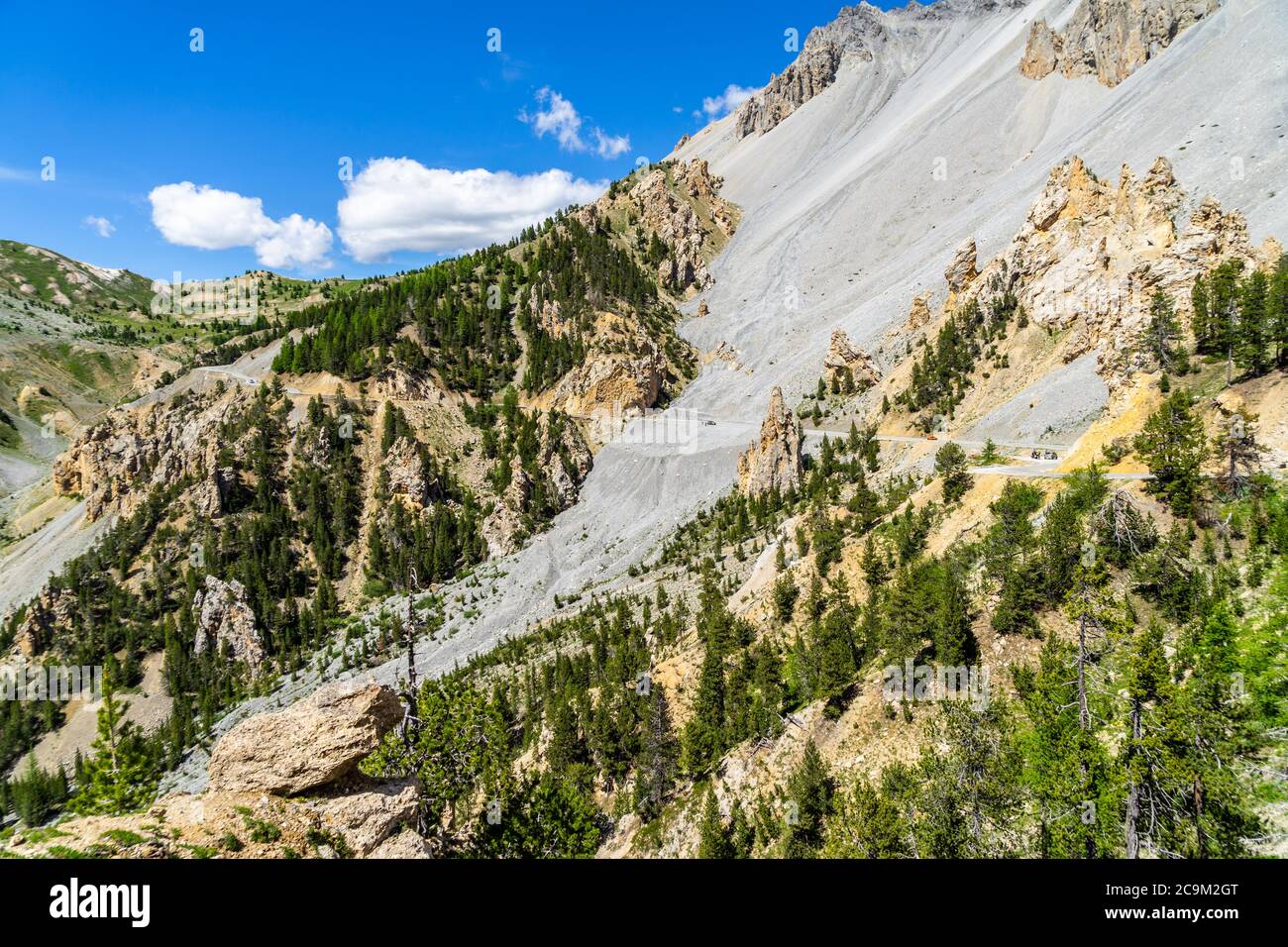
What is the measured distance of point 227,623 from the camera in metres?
62.7

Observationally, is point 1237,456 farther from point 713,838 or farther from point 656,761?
point 656,761

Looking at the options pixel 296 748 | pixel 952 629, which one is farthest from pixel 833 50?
pixel 296 748

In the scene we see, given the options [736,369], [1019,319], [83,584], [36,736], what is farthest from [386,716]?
[736,369]

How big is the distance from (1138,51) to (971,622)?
121 m

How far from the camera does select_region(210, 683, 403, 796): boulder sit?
406 inches

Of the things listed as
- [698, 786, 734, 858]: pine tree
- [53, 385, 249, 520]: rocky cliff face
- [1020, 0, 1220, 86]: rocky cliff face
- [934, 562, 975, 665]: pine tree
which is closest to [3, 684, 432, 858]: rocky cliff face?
[698, 786, 734, 858]: pine tree

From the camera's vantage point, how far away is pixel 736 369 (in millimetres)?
95375

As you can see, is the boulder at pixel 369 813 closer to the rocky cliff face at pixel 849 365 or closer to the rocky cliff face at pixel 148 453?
the rocky cliff face at pixel 849 365

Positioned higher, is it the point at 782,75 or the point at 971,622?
the point at 782,75

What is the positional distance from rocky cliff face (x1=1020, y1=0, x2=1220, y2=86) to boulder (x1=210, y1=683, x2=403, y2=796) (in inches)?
5322

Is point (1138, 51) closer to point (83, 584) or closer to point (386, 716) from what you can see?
point (386, 716)

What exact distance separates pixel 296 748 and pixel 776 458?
5173 cm

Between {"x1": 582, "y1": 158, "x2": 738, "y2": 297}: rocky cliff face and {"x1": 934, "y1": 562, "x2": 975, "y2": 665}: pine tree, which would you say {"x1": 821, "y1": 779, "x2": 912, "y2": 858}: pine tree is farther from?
{"x1": 582, "y1": 158, "x2": 738, "y2": 297}: rocky cliff face
